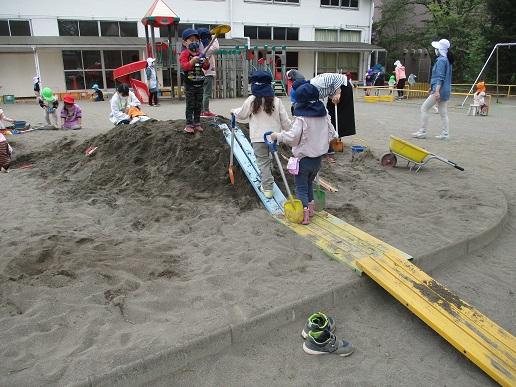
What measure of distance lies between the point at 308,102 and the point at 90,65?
22964 millimetres

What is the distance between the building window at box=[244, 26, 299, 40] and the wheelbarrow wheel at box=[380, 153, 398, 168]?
22393 millimetres

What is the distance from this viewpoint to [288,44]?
27562 mm

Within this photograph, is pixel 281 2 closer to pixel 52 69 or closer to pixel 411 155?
pixel 52 69

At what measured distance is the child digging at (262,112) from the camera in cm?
507

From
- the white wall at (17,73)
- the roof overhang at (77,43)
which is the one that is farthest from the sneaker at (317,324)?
the white wall at (17,73)

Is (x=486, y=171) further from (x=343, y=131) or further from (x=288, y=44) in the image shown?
(x=288, y=44)

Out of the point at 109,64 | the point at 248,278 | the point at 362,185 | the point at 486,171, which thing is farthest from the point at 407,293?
the point at 109,64

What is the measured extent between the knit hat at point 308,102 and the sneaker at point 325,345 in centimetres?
230

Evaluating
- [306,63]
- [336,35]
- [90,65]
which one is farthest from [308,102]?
[336,35]

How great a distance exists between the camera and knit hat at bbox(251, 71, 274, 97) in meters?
4.98

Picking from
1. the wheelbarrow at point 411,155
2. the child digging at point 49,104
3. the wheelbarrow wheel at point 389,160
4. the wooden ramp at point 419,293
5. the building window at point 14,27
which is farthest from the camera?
the building window at point 14,27

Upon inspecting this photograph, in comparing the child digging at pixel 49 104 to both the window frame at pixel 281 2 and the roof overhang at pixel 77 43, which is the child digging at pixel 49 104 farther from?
the window frame at pixel 281 2

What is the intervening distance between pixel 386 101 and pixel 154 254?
1823 centimetres

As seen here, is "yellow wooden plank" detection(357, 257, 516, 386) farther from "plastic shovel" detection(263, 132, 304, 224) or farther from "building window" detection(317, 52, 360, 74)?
"building window" detection(317, 52, 360, 74)
